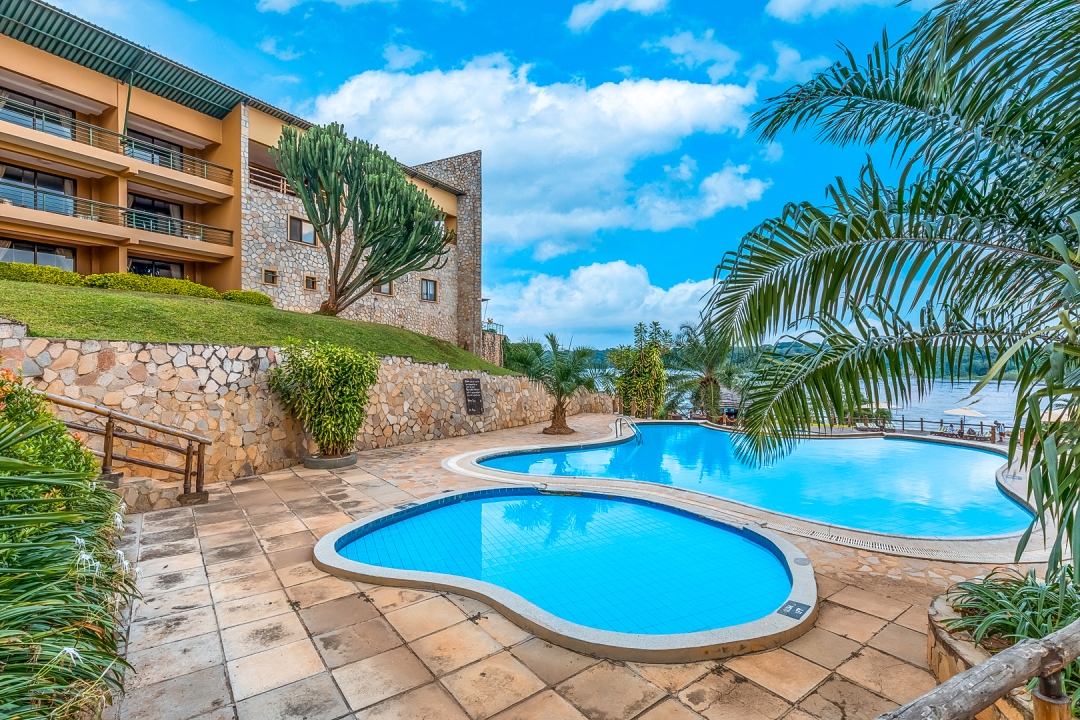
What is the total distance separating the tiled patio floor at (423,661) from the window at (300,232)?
16.9m

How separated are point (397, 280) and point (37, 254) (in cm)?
1150

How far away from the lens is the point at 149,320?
30.9 feet

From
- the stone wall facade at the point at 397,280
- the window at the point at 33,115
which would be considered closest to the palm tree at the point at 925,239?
the stone wall facade at the point at 397,280

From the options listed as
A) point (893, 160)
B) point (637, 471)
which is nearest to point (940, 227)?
point (893, 160)

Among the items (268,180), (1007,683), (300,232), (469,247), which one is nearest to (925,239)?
(1007,683)

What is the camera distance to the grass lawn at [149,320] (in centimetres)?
794

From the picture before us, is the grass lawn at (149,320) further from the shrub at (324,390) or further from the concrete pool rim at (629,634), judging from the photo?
the concrete pool rim at (629,634)

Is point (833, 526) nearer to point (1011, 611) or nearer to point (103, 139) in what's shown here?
point (1011, 611)

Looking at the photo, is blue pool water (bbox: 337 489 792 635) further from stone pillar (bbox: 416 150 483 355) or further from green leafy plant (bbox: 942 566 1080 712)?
stone pillar (bbox: 416 150 483 355)

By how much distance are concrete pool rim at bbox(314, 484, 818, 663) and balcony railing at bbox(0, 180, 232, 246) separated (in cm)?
1607

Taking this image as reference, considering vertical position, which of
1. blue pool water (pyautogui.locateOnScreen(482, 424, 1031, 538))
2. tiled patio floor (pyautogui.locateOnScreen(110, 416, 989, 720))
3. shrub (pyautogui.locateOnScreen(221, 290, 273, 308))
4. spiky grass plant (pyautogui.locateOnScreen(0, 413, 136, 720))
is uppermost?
shrub (pyautogui.locateOnScreen(221, 290, 273, 308))

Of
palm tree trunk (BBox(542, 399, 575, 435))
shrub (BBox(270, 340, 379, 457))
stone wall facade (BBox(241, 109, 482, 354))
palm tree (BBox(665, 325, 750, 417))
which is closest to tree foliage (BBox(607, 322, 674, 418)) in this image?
palm tree (BBox(665, 325, 750, 417))

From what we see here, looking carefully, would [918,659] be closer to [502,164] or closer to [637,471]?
[637,471]

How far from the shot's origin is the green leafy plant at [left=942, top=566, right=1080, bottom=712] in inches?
104
